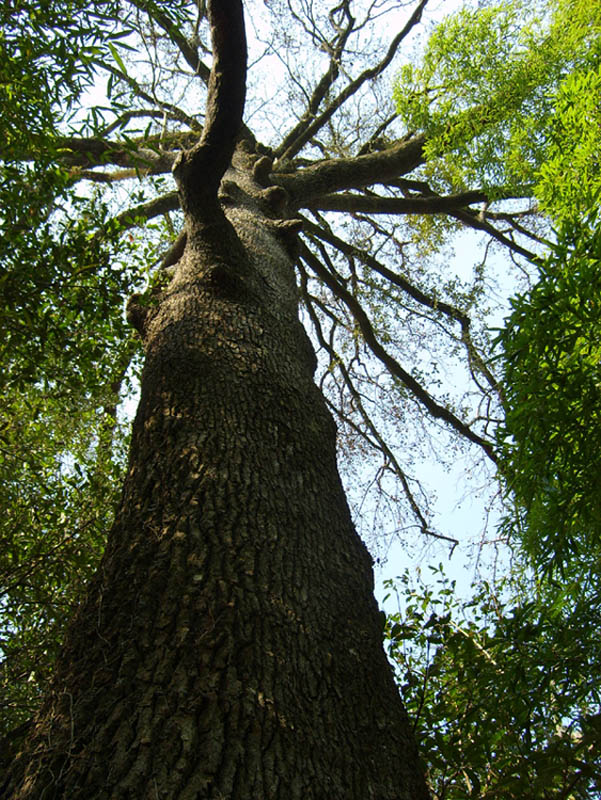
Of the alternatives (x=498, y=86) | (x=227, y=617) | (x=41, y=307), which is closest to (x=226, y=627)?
(x=227, y=617)

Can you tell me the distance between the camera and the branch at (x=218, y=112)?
2580 millimetres

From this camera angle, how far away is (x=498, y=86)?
3773 millimetres

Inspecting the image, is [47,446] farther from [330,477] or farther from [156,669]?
[156,669]

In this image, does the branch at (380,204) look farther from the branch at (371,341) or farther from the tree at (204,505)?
the tree at (204,505)

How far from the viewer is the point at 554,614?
87.4 inches

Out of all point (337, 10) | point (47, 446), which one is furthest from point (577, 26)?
point (337, 10)

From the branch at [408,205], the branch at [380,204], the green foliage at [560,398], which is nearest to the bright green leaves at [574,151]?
the green foliage at [560,398]

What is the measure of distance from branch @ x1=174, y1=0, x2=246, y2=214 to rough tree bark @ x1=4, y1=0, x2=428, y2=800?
0.01 m

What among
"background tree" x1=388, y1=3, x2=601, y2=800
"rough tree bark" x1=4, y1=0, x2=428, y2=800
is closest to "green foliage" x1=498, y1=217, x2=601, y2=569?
"background tree" x1=388, y1=3, x2=601, y2=800

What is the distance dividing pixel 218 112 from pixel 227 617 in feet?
7.88

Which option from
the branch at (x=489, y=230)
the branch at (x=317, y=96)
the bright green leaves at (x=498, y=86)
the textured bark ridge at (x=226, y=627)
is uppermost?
the branch at (x=317, y=96)

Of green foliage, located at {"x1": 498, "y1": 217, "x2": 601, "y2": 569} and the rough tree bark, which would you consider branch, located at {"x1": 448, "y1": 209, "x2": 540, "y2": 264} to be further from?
green foliage, located at {"x1": 498, "y1": 217, "x2": 601, "y2": 569}

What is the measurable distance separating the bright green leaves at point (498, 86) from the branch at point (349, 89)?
10.0 feet

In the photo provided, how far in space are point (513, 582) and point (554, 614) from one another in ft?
4.22
